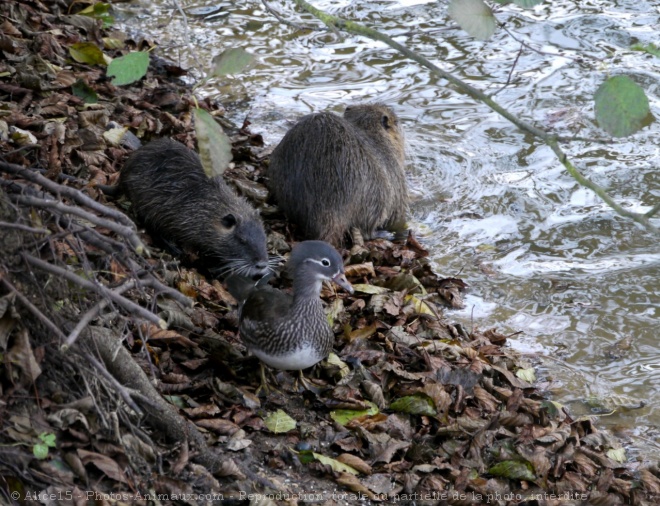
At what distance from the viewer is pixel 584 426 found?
4836mm

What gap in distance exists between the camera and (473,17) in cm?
258

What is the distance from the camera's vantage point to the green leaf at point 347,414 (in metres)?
4.19

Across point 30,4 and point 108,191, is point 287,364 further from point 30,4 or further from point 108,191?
point 30,4

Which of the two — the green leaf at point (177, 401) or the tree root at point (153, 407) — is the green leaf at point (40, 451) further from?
the green leaf at point (177, 401)

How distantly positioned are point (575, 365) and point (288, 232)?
227 cm

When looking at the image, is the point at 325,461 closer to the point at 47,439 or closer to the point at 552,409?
the point at 47,439

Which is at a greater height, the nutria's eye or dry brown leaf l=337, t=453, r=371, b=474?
the nutria's eye

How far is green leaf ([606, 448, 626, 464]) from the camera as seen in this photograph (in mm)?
4676

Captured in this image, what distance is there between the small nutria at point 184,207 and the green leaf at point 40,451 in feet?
8.05

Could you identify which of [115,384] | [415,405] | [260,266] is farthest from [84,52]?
[115,384]

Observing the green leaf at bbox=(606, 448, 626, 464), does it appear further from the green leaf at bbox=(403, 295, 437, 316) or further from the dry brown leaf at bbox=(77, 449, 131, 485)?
the dry brown leaf at bbox=(77, 449, 131, 485)

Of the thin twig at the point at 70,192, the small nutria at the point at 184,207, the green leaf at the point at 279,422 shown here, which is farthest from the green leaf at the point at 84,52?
the green leaf at the point at 279,422

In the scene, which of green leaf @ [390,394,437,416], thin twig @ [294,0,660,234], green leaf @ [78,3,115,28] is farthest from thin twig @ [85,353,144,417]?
green leaf @ [78,3,115,28]

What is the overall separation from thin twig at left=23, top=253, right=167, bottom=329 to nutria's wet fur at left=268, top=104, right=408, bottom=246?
324 cm
